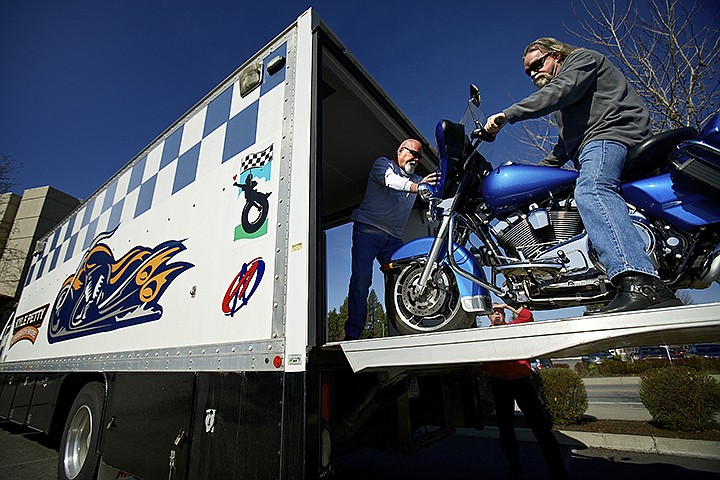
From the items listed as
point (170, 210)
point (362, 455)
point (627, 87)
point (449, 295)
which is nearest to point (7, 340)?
point (170, 210)

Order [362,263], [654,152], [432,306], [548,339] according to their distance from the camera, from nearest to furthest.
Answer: [548,339] < [654,152] < [432,306] < [362,263]

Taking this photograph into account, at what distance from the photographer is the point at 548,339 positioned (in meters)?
1.30

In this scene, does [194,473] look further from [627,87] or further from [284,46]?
[627,87]

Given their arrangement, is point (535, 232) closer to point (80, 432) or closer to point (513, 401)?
point (513, 401)

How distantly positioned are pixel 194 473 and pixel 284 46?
2.58 meters

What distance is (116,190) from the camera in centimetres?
383

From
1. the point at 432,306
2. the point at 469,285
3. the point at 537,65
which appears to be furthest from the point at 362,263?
the point at 537,65

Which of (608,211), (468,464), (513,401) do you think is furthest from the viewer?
(468,464)

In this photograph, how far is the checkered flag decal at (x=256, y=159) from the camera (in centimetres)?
219

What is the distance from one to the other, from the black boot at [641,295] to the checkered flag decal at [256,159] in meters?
1.87

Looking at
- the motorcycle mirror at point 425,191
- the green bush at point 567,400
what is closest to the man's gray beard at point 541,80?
the motorcycle mirror at point 425,191

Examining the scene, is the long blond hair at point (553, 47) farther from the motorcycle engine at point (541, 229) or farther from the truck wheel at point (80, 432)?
the truck wheel at point (80, 432)

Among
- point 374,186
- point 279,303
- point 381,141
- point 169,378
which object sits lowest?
point 169,378

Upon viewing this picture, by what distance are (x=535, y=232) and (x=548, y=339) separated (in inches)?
34.6
